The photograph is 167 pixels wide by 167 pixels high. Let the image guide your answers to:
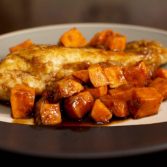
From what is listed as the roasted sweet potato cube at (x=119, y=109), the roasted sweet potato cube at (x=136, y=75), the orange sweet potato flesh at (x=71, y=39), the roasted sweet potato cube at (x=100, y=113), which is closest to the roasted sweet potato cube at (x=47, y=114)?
the roasted sweet potato cube at (x=100, y=113)

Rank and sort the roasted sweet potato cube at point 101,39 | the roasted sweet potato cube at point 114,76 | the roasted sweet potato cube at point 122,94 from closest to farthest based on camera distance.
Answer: the roasted sweet potato cube at point 122,94
the roasted sweet potato cube at point 114,76
the roasted sweet potato cube at point 101,39

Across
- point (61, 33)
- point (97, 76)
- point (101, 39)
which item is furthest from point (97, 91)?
point (61, 33)

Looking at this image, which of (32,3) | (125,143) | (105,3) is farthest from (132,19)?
(125,143)

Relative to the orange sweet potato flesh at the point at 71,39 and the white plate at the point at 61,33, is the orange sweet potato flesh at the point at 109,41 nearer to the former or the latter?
the orange sweet potato flesh at the point at 71,39

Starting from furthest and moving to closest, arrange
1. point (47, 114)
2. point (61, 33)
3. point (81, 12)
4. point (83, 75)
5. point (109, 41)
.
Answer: point (81, 12) < point (61, 33) < point (109, 41) < point (83, 75) < point (47, 114)

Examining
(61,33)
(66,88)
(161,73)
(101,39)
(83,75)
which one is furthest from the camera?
(61,33)

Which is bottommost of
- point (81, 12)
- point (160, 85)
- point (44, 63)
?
point (81, 12)

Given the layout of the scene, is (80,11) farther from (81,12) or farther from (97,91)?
(97,91)
